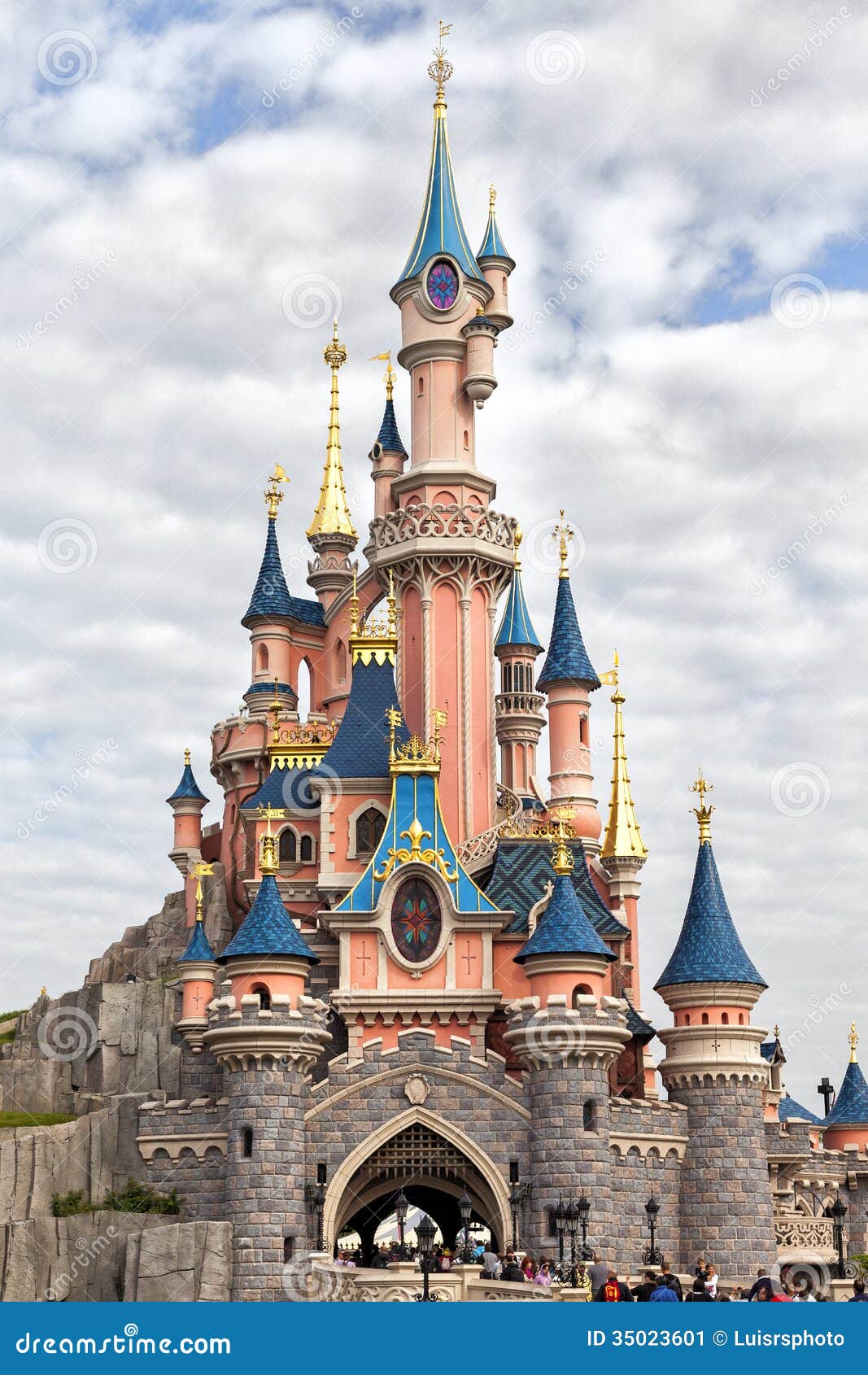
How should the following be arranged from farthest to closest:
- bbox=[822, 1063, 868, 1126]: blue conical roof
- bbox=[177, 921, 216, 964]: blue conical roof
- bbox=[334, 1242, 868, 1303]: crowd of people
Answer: bbox=[822, 1063, 868, 1126]: blue conical roof, bbox=[177, 921, 216, 964]: blue conical roof, bbox=[334, 1242, 868, 1303]: crowd of people

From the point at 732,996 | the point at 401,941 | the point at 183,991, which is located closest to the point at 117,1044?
the point at 183,991

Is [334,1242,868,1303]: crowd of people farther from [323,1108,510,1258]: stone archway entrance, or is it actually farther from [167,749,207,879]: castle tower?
[167,749,207,879]: castle tower

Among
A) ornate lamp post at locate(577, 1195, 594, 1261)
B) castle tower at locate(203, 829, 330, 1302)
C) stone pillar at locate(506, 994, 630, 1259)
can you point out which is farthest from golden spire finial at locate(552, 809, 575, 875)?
ornate lamp post at locate(577, 1195, 594, 1261)

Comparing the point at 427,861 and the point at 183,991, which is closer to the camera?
the point at 427,861

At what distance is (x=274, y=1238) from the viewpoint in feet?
116

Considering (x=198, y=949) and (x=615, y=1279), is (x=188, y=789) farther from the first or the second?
(x=615, y=1279)

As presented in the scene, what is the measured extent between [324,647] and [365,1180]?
69.4ft

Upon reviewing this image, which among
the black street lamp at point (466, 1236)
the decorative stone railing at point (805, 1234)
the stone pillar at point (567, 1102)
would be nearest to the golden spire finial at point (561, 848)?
the stone pillar at point (567, 1102)

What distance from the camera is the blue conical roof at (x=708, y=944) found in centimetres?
4075

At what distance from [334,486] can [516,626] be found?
750cm

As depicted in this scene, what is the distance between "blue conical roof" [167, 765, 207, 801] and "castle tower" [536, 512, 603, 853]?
35.1 ft

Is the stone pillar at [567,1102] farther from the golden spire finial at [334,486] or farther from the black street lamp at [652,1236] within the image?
the golden spire finial at [334,486]

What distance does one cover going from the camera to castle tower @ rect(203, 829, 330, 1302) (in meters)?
35.4
